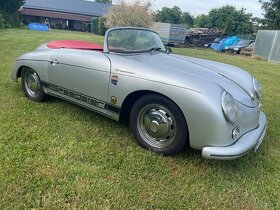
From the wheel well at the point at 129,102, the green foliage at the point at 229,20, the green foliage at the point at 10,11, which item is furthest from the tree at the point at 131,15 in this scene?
the wheel well at the point at 129,102

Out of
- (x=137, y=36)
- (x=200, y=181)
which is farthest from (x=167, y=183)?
(x=137, y=36)

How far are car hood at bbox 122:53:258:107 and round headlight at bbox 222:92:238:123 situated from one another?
262 mm

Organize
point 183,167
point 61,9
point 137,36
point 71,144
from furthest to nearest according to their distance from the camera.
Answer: point 61,9 < point 137,36 < point 71,144 < point 183,167

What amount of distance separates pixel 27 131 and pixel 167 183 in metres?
1.80

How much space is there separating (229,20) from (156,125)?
176 ft

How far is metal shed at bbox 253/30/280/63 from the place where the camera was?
18672 mm

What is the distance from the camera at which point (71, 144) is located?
10.5ft

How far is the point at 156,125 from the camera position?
3.06 m

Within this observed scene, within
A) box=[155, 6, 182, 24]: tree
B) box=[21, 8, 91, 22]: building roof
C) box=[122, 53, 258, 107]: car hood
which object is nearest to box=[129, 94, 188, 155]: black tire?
box=[122, 53, 258, 107]: car hood

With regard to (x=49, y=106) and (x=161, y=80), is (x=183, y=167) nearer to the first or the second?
(x=161, y=80)

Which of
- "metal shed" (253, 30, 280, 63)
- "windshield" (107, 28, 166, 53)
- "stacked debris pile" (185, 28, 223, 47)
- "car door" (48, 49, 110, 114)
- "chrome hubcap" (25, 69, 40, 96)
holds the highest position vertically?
"windshield" (107, 28, 166, 53)

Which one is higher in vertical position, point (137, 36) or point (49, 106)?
point (137, 36)

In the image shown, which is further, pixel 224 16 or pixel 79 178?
pixel 224 16

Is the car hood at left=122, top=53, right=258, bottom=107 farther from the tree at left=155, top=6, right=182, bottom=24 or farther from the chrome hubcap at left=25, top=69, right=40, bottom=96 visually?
the tree at left=155, top=6, right=182, bottom=24
